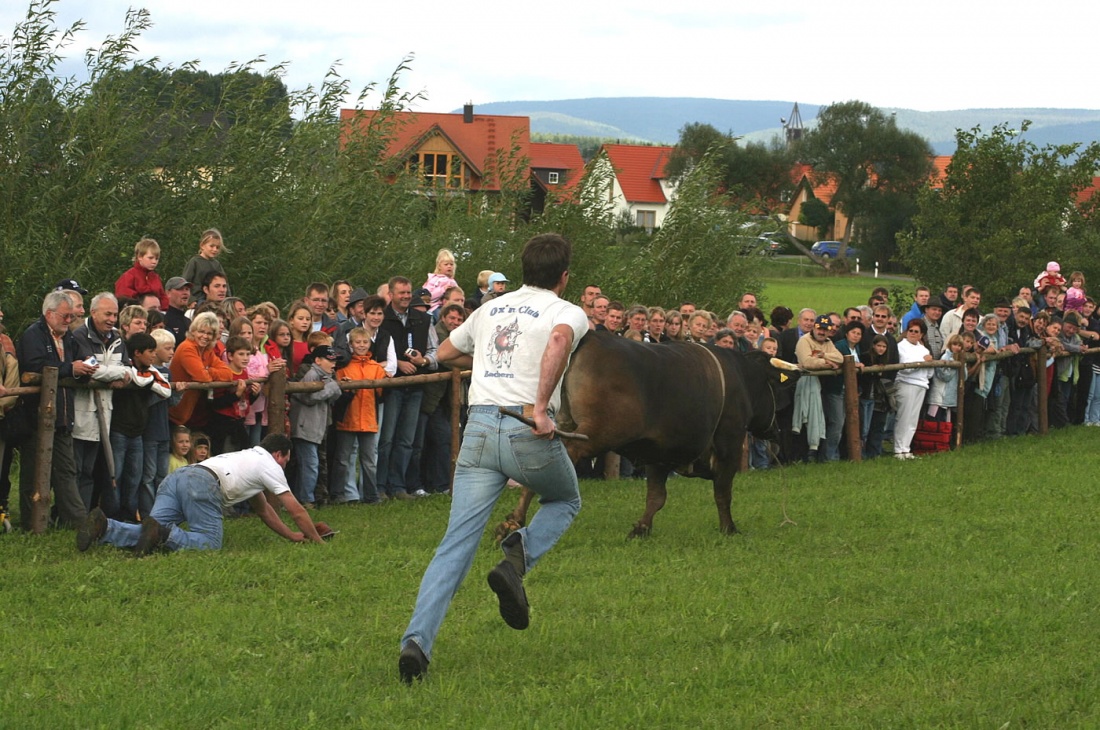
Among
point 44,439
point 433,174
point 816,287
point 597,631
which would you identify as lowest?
point 816,287

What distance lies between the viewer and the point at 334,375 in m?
13.0

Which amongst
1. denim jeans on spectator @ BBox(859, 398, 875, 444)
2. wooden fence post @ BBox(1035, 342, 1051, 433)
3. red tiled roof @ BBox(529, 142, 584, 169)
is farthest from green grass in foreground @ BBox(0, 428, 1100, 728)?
red tiled roof @ BBox(529, 142, 584, 169)

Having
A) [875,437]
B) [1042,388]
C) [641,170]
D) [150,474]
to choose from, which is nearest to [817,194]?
[641,170]

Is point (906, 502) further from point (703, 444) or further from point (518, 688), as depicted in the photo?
point (518, 688)

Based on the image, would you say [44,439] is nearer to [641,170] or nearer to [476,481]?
[476,481]

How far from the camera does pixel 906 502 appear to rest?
43.9 ft

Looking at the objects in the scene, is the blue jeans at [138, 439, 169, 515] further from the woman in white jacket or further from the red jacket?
the woman in white jacket

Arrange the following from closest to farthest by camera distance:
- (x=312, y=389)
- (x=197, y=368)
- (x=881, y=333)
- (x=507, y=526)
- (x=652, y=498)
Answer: (x=507, y=526) < (x=652, y=498) < (x=197, y=368) < (x=312, y=389) < (x=881, y=333)

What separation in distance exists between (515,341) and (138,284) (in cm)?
759

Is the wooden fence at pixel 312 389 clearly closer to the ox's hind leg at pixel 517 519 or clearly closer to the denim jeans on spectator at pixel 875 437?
the denim jeans on spectator at pixel 875 437

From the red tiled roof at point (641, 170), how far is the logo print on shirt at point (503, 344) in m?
102

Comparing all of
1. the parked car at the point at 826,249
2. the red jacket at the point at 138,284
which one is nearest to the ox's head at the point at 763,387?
the red jacket at the point at 138,284

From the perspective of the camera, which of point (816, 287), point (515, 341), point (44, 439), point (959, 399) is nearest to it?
point (515, 341)

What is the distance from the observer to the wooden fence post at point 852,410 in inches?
664
